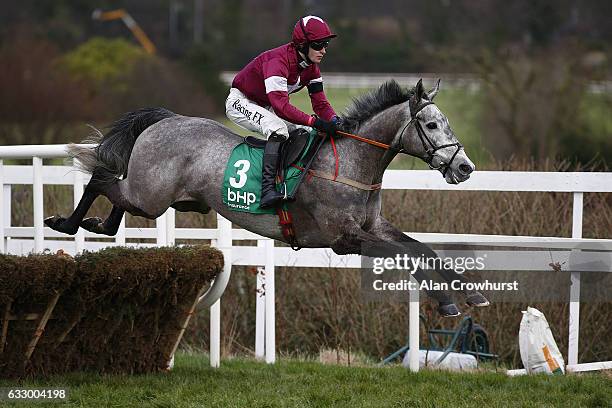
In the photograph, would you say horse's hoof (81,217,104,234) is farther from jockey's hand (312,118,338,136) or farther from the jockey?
jockey's hand (312,118,338,136)

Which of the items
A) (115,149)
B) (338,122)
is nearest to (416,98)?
(338,122)

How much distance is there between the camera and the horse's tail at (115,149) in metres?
6.82

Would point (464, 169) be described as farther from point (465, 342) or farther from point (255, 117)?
point (465, 342)

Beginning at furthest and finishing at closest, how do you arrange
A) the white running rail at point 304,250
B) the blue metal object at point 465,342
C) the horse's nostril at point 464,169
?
the blue metal object at point 465,342
the white running rail at point 304,250
the horse's nostril at point 464,169

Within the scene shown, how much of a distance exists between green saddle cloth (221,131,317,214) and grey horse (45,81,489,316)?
2.3 inches

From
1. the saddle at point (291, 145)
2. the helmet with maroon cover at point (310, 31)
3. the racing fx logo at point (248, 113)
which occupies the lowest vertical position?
the saddle at point (291, 145)

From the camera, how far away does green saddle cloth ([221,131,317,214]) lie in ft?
20.5

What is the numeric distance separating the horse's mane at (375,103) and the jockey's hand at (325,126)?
0.14 m

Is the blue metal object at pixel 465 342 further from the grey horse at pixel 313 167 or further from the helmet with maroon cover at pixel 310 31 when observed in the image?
the helmet with maroon cover at pixel 310 31

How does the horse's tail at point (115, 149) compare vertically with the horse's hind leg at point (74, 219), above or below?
above

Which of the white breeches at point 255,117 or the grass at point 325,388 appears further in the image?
the white breeches at point 255,117

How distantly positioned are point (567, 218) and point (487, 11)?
35.9m

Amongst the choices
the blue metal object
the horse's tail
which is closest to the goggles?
the horse's tail

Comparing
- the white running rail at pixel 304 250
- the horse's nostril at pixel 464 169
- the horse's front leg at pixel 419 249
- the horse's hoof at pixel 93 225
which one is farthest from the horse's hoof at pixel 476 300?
the horse's hoof at pixel 93 225
